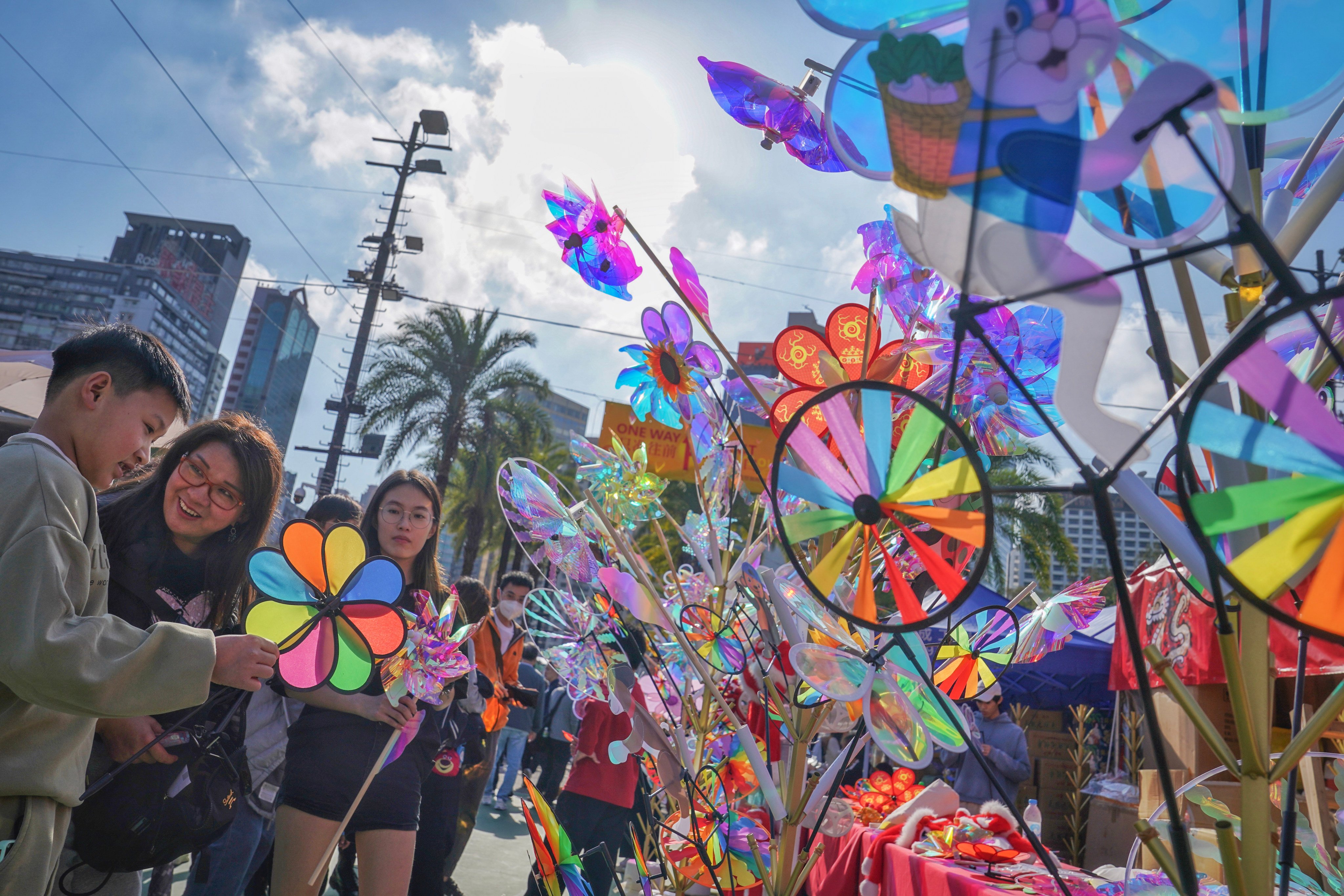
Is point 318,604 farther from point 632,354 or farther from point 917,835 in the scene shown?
point 917,835

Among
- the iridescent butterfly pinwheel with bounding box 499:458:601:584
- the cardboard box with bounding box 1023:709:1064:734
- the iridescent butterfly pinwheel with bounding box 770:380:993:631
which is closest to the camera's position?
the iridescent butterfly pinwheel with bounding box 770:380:993:631

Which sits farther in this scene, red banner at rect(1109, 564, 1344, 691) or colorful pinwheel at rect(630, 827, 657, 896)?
red banner at rect(1109, 564, 1344, 691)

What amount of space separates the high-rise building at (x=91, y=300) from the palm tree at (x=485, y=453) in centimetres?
6752

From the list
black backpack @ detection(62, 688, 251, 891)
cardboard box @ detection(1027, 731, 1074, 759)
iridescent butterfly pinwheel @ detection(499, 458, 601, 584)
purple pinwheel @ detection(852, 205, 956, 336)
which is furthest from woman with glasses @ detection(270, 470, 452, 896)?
cardboard box @ detection(1027, 731, 1074, 759)

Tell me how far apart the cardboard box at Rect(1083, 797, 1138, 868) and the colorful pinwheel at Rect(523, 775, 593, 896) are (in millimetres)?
5294

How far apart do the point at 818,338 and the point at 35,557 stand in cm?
111

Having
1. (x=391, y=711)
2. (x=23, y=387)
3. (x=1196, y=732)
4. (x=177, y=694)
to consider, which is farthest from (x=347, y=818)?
(x=23, y=387)

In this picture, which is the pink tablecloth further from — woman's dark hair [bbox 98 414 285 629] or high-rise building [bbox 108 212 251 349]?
high-rise building [bbox 108 212 251 349]

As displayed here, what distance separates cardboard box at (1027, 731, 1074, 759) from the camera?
7188 millimetres

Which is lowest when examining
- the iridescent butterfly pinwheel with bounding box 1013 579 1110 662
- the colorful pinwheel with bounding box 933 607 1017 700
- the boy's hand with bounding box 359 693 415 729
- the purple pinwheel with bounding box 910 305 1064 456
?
the boy's hand with bounding box 359 693 415 729

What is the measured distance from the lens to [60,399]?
131 cm

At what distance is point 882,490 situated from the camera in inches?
26.5

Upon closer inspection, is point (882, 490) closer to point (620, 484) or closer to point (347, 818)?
point (620, 484)

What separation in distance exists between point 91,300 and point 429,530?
3750 inches
